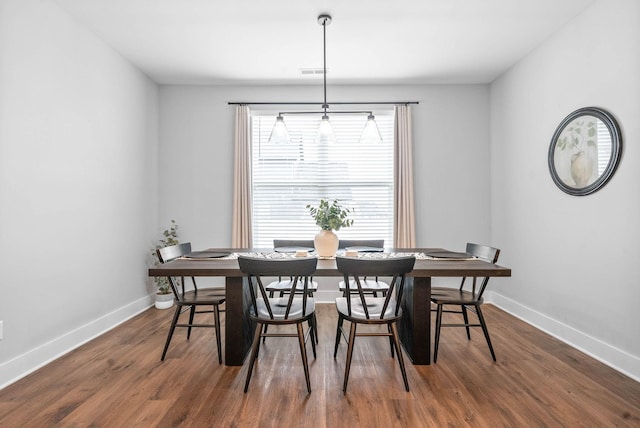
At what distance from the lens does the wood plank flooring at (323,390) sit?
72.2 inches

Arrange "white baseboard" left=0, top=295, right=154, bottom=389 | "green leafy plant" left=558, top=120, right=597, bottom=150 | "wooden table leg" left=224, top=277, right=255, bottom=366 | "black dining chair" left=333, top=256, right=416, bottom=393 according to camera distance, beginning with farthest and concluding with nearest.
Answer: "green leafy plant" left=558, top=120, right=597, bottom=150 < "wooden table leg" left=224, top=277, right=255, bottom=366 < "white baseboard" left=0, top=295, right=154, bottom=389 < "black dining chair" left=333, top=256, right=416, bottom=393

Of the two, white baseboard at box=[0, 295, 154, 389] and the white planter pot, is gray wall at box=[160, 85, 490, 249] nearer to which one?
the white planter pot

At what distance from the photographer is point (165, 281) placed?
4.14 meters

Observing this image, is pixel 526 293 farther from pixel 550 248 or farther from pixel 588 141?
pixel 588 141

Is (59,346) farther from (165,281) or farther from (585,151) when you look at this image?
(585,151)

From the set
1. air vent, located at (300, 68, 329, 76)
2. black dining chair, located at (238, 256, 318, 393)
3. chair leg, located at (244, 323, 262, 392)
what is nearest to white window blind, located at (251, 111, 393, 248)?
air vent, located at (300, 68, 329, 76)

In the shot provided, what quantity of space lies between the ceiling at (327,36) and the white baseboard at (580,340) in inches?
106

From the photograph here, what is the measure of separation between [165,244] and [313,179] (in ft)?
A: 6.76

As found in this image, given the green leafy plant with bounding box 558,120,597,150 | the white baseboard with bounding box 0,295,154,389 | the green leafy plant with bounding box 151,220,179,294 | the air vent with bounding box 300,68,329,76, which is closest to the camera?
the white baseboard with bounding box 0,295,154,389

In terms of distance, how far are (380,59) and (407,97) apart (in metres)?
0.87

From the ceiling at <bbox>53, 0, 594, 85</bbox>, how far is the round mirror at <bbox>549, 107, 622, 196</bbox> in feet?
3.04

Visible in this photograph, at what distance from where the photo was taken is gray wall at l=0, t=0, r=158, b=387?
2.33 metres

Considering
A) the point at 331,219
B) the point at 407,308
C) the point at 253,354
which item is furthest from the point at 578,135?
the point at 253,354

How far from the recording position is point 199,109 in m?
4.44
